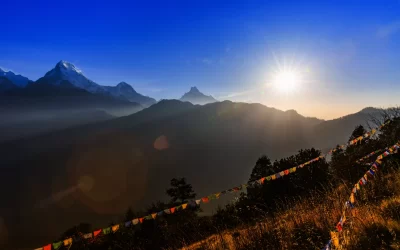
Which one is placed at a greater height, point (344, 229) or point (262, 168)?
point (344, 229)

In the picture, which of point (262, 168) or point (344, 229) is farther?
point (262, 168)

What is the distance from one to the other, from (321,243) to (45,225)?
454 feet

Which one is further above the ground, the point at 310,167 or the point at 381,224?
the point at 381,224

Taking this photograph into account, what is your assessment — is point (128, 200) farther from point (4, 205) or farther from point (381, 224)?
point (381, 224)

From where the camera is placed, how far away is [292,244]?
420 cm

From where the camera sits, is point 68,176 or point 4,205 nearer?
point 4,205

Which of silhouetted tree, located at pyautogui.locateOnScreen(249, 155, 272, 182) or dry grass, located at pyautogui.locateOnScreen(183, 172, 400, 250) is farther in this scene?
silhouetted tree, located at pyautogui.locateOnScreen(249, 155, 272, 182)

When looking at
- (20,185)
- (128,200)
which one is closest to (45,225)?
(128,200)

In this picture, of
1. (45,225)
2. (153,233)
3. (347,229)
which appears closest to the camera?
(347,229)

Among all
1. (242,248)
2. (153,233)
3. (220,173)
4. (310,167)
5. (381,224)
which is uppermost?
(381,224)

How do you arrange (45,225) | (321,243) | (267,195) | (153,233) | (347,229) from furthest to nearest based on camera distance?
(45,225)
(267,195)
(153,233)
(321,243)
(347,229)

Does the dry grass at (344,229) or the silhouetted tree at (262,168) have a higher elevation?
the dry grass at (344,229)

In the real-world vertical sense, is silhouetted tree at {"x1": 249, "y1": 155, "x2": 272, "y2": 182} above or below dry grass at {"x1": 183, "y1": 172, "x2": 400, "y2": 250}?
below

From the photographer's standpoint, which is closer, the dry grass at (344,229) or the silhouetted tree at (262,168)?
the dry grass at (344,229)
